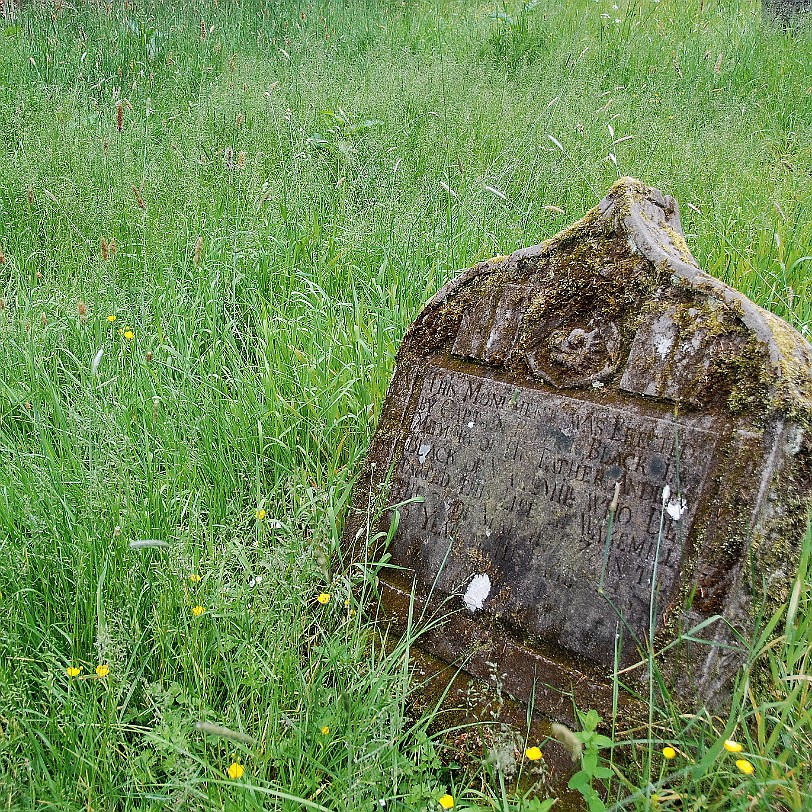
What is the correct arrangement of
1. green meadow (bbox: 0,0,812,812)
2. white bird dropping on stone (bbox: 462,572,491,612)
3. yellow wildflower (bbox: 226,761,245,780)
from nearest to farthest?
yellow wildflower (bbox: 226,761,245,780), green meadow (bbox: 0,0,812,812), white bird dropping on stone (bbox: 462,572,491,612)

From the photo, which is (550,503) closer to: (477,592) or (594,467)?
(594,467)

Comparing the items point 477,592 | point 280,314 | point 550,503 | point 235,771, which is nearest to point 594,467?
point 550,503

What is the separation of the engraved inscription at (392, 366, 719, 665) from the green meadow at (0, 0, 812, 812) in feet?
0.76

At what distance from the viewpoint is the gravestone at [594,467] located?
1.61 meters

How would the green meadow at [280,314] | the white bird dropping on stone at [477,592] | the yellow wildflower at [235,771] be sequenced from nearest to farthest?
the yellow wildflower at [235,771]
the green meadow at [280,314]
the white bird dropping on stone at [477,592]

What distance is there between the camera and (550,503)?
1867mm

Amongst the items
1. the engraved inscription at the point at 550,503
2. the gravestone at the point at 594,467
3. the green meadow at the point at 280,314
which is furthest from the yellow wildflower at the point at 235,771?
the engraved inscription at the point at 550,503

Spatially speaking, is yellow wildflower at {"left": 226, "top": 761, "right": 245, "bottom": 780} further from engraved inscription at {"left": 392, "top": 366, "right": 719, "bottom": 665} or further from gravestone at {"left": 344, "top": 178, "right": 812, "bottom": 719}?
engraved inscription at {"left": 392, "top": 366, "right": 719, "bottom": 665}

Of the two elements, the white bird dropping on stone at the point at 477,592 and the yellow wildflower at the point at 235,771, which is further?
the white bird dropping on stone at the point at 477,592

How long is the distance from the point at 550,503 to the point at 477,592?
0.95 feet

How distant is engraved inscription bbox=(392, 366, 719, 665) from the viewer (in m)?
1.71

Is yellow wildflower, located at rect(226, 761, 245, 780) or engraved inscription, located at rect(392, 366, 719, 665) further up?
engraved inscription, located at rect(392, 366, 719, 665)

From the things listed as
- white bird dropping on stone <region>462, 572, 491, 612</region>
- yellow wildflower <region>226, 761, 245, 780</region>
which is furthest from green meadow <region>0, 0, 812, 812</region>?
white bird dropping on stone <region>462, 572, 491, 612</region>

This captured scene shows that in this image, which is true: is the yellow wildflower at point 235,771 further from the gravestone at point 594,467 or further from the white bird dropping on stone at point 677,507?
the white bird dropping on stone at point 677,507
